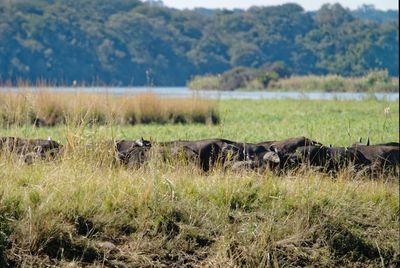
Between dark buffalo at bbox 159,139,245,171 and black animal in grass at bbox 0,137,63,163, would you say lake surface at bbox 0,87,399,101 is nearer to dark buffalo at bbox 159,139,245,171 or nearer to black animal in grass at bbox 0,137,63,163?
black animal in grass at bbox 0,137,63,163

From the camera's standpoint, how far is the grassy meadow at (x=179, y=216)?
670 cm

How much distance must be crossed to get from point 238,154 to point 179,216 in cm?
195

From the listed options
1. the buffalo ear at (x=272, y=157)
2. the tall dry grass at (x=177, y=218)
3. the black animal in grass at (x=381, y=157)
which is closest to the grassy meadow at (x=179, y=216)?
the tall dry grass at (x=177, y=218)

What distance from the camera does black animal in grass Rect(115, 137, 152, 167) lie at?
8.76 meters

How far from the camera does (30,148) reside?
905 cm

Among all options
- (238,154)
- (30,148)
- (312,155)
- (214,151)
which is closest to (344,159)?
(312,155)

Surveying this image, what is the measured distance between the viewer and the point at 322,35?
8406 centimetres

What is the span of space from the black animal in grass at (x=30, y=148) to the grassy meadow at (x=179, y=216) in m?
0.21

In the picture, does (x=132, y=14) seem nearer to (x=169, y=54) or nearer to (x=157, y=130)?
(x=169, y=54)

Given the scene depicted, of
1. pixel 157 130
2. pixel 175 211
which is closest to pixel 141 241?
pixel 175 211

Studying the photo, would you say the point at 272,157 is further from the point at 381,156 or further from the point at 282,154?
the point at 381,156

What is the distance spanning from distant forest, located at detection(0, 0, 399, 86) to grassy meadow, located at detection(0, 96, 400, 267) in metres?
35.3

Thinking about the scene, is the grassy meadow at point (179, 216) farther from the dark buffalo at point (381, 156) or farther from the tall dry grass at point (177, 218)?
the dark buffalo at point (381, 156)

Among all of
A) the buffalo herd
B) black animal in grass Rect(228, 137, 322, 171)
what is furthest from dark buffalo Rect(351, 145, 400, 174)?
black animal in grass Rect(228, 137, 322, 171)
